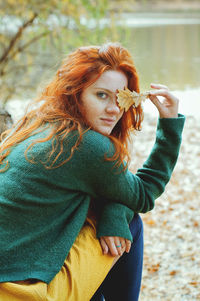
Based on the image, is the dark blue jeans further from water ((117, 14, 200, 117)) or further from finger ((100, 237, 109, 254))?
water ((117, 14, 200, 117))

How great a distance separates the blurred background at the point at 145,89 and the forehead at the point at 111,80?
0.70 metres

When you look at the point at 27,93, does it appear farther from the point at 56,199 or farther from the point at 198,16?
the point at 198,16

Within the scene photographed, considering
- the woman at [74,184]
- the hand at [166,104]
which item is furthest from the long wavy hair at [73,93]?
the hand at [166,104]

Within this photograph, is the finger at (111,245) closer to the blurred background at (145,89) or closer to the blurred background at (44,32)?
the blurred background at (145,89)

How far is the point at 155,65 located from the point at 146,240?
9575 millimetres

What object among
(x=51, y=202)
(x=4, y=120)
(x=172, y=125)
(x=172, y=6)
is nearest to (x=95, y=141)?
(x=51, y=202)

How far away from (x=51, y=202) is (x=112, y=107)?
518 mm

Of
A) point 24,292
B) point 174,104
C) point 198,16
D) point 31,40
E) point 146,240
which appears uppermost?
point 198,16

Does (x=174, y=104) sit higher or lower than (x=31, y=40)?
lower

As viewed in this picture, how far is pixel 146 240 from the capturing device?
347 centimetres

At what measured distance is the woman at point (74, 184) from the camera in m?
1.54

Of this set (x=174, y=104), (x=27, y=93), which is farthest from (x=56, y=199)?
(x=27, y=93)

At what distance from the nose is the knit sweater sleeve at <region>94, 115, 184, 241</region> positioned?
265 mm

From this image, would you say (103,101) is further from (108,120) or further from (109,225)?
(109,225)
